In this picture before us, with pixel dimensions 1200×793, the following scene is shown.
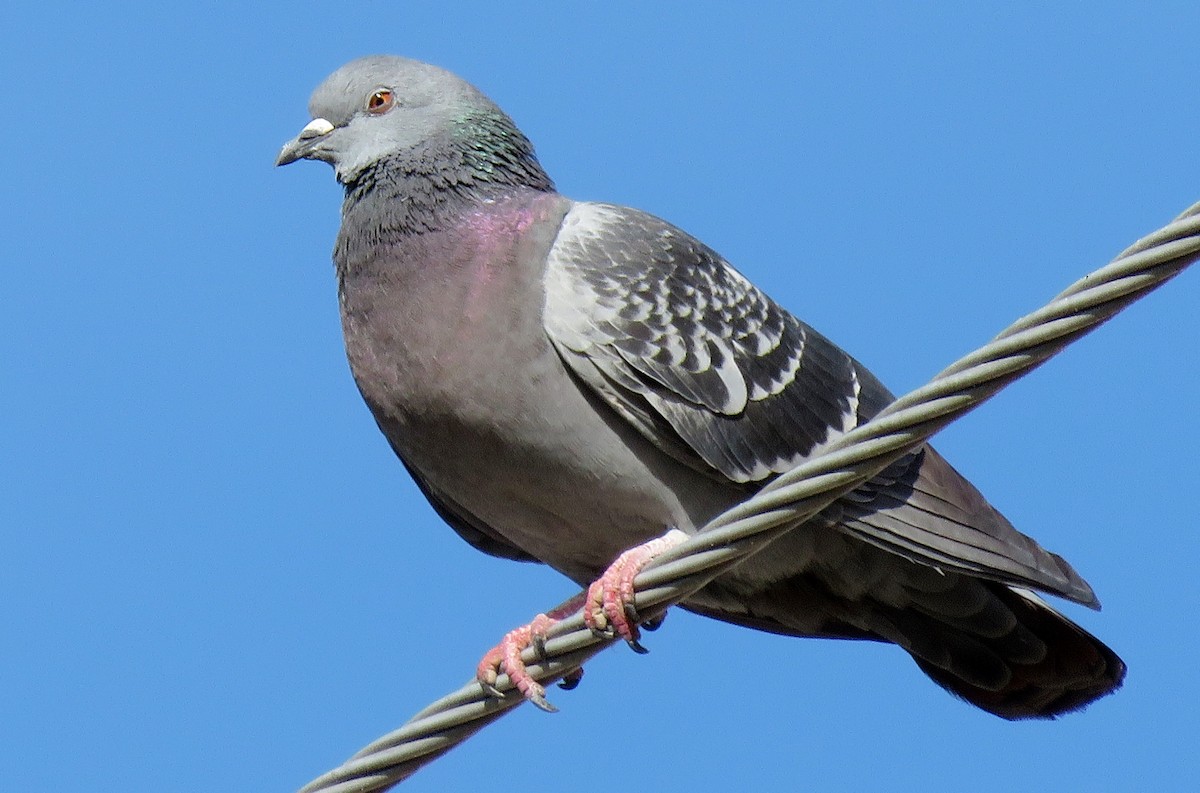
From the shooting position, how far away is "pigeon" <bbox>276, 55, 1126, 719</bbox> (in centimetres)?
588

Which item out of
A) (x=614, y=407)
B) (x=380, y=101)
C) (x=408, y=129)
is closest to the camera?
(x=614, y=407)

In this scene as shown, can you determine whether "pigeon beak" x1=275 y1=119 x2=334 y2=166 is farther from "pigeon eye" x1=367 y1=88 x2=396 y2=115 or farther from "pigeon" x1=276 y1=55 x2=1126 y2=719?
"pigeon eye" x1=367 y1=88 x2=396 y2=115

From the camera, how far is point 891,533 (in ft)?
19.8

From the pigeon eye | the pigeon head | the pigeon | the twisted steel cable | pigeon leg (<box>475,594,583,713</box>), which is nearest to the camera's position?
the twisted steel cable

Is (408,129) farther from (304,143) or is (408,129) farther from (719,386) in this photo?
(719,386)

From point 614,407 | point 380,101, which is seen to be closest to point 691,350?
point 614,407

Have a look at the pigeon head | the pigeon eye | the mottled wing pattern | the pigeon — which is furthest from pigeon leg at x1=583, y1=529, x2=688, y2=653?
the pigeon eye

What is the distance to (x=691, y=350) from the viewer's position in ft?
20.4

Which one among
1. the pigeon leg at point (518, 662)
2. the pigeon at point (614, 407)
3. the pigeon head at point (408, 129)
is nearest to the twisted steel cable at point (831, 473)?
the pigeon leg at point (518, 662)

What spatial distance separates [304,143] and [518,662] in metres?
2.77

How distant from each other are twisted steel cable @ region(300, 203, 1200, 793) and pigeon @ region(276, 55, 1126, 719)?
2.76ft

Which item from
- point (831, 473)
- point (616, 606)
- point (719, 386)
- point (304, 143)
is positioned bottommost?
point (831, 473)

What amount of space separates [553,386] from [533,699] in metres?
1.16

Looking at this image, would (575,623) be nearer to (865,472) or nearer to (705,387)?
(865,472)
